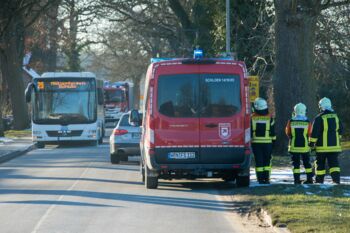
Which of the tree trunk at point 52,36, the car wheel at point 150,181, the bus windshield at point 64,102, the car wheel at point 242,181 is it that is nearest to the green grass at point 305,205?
the car wheel at point 242,181

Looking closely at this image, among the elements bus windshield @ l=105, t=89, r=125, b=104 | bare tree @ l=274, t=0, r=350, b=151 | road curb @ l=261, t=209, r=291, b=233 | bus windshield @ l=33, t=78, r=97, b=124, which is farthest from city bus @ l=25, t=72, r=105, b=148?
bus windshield @ l=105, t=89, r=125, b=104

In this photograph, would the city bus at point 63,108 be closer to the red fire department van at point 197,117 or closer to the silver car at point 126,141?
the silver car at point 126,141

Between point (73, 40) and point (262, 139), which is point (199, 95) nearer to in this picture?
point (262, 139)

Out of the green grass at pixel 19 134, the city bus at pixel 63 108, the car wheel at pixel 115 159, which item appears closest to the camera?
the car wheel at pixel 115 159

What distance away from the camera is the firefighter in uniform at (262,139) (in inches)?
706

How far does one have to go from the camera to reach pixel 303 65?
23781 millimetres

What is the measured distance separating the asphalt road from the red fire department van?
67 cm

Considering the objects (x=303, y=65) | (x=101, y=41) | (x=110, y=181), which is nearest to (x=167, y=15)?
(x=101, y=41)

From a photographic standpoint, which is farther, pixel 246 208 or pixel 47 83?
pixel 47 83

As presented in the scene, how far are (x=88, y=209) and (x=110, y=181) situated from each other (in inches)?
218

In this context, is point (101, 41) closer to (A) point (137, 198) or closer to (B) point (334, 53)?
(B) point (334, 53)

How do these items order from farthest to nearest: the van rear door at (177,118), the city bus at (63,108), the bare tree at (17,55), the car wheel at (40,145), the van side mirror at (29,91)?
the bare tree at (17,55) → the car wheel at (40,145) → the city bus at (63,108) → the van side mirror at (29,91) → the van rear door at (177,118)

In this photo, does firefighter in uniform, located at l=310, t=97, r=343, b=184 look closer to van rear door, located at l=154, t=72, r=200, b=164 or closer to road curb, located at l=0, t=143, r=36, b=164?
van rear door, located at l=154, t=72, r=200, b=164

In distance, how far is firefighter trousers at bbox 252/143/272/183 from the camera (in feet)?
58.7
